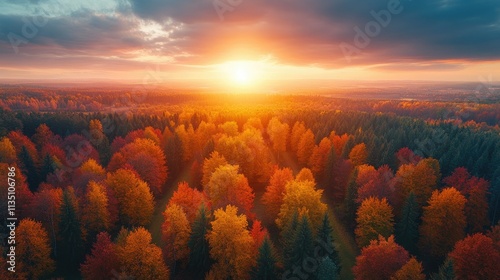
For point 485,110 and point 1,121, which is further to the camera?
point 485,110

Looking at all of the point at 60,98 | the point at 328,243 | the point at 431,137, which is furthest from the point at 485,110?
the point at 60,98

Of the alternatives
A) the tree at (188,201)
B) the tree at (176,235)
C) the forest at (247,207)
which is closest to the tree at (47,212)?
the forest at (247,207)

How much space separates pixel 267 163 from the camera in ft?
233

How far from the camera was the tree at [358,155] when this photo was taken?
6756 cm

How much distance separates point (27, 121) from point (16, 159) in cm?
2808

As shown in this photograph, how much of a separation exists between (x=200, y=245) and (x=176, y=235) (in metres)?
3.89

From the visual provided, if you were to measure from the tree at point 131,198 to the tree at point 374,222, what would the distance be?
36.8 metres

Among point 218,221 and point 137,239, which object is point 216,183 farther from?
point 137,239

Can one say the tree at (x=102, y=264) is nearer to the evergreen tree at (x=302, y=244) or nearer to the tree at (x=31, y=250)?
the tree at (x=31, y=250)

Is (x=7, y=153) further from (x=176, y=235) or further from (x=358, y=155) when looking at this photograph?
(x=358, y=155)

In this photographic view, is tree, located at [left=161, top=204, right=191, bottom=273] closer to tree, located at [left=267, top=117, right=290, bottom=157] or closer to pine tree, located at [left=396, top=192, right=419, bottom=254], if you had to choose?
pine tree, located at [left=396, top=192, right=419, bottom=254]

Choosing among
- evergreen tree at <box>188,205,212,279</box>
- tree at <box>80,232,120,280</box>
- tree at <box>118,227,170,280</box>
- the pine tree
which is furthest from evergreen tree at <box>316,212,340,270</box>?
tree at <box>80,232,120,280</box>

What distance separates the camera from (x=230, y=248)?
3562cm

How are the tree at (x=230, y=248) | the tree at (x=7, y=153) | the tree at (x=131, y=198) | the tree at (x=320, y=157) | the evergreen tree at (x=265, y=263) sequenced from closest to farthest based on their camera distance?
the evergreen tree at (x=265, y=263) < the tree at (x=230, y=248) < the tree at (x=131, y=198) < the tree at (x=7, y=153) < the tree at (x=320, y=157)
